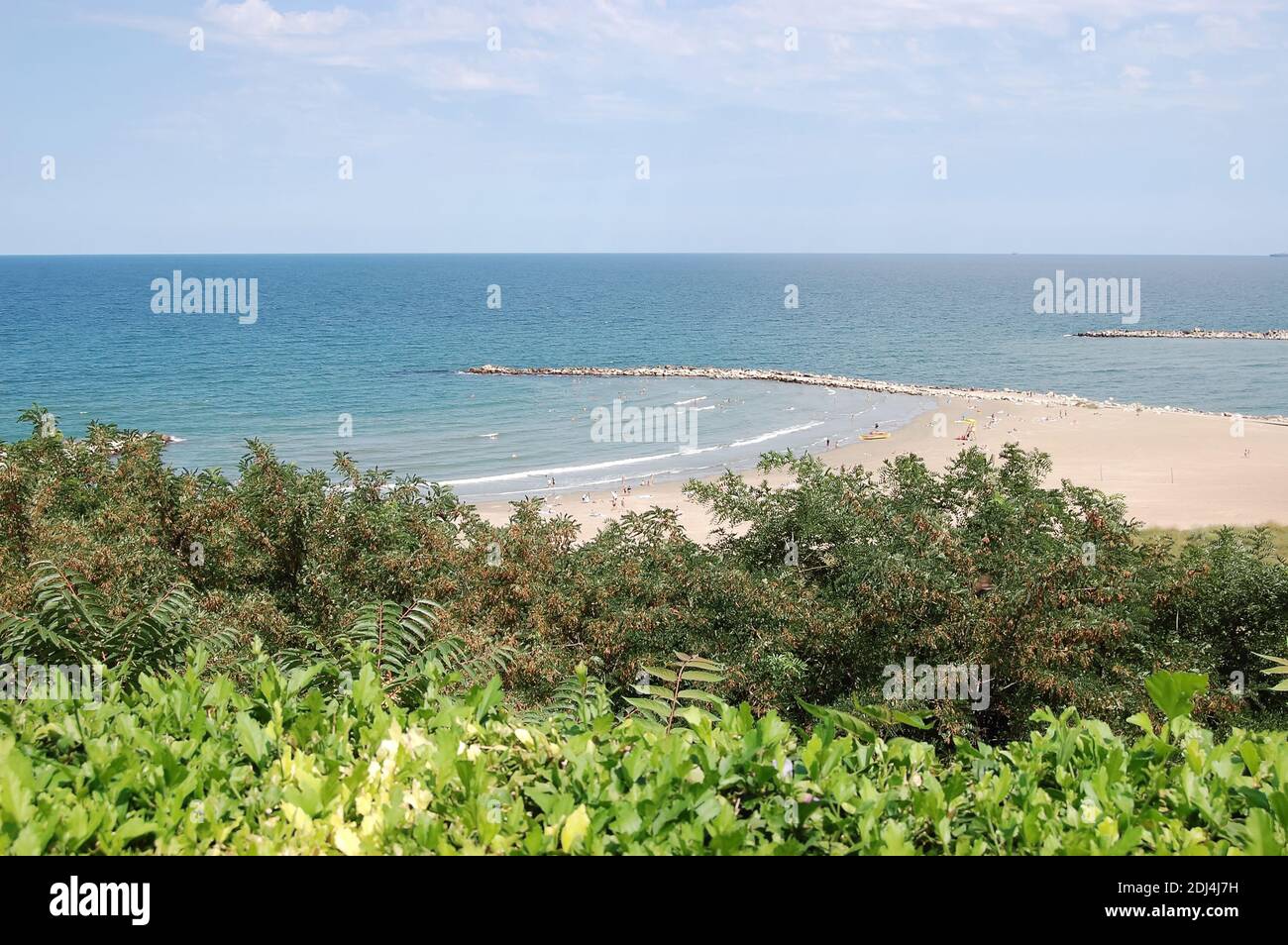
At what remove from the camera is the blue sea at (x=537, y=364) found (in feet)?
166

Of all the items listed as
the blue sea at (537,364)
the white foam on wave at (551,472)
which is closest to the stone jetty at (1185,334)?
the blue sea at (537,364)

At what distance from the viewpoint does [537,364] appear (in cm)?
8644

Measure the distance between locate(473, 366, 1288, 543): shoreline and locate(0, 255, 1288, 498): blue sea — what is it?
3252 mm

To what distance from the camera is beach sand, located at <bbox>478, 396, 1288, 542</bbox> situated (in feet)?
117

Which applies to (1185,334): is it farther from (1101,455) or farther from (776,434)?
(776,434)

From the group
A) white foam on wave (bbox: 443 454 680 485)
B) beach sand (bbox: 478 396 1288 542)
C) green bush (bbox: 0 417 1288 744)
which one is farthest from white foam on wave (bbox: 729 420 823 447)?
green bush (bbox: 0 417 1288 744)

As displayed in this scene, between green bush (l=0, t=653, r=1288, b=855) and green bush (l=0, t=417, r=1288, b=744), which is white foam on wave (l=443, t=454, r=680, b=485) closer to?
green bush (l=0, t=417, r=1288, b=744)

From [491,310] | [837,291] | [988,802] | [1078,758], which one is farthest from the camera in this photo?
[837,291]

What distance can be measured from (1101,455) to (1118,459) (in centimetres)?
104

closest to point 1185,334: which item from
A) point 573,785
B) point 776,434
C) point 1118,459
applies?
point 1118,459

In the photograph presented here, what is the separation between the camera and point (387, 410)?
6209 cm
